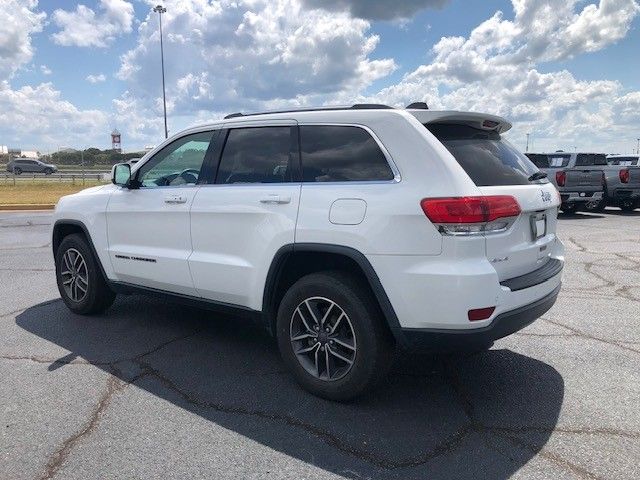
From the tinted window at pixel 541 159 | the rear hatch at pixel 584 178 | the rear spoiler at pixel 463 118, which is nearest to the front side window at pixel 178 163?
the rear spoiler at pixel 463 118

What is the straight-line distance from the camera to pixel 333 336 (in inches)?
140

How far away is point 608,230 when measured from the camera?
12336 millimetres

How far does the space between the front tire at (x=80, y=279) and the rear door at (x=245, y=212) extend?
5.10 feet

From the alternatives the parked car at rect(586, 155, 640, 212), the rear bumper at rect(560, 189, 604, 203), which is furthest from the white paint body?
the parked car at rect(586, 155, 640, 212)

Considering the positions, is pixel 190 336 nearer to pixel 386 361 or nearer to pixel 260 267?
pixel 260 267

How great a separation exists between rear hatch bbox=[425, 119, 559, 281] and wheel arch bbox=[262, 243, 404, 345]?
657 millimetres

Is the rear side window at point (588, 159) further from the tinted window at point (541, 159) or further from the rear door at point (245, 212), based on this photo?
the rear door at point (245, 212)

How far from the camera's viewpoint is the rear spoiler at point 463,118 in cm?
352

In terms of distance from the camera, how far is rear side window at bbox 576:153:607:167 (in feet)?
51.8

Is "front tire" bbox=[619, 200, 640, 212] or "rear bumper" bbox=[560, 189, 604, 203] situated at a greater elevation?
"rear bumper" bbox=[560, 189, 604, 203]

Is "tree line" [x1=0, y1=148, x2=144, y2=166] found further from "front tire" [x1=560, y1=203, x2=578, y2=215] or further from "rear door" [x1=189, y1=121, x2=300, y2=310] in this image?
"rear door" [x1=189, y1=121, x2=300, y2=310]

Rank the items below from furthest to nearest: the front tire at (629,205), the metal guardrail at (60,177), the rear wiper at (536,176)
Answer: the metal guardrail at (60,177), the front tire at (629,205), the rear wiper at (536,176)

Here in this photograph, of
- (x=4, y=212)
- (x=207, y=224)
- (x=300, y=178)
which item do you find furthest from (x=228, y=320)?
(x=4, y=212)

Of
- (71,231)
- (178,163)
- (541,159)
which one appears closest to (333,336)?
(178,163)
